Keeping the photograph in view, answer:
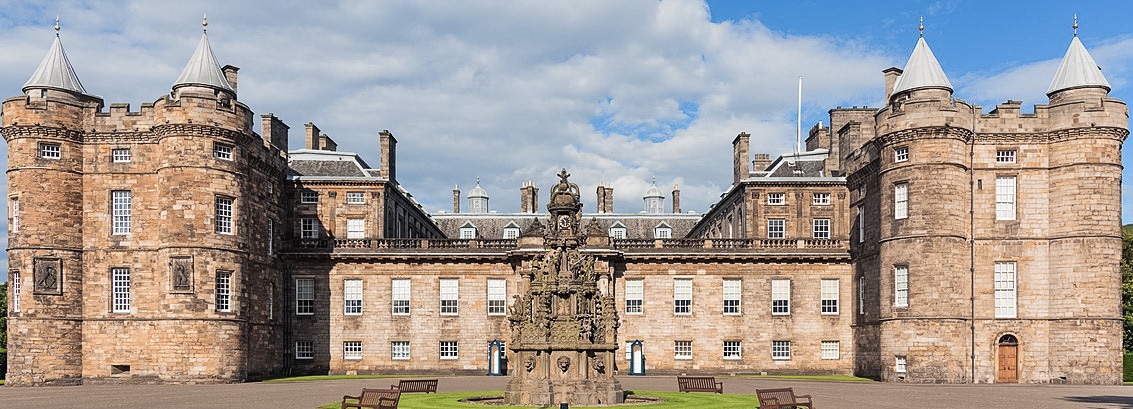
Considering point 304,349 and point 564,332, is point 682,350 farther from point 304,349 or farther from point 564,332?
point 564,332

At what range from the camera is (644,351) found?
176ft

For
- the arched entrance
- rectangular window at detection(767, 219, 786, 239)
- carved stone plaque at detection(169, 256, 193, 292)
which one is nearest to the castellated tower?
carved stone plaque at detection(169, 256, 193, 292)

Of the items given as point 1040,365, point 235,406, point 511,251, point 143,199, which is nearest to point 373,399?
point 235,406

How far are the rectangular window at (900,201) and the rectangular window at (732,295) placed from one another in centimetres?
983

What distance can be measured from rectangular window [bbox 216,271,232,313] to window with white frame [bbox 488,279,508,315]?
13123 millimetres

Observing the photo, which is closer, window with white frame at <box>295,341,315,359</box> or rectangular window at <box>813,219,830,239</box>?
window with white frame at <box>295,341,315,359</box>

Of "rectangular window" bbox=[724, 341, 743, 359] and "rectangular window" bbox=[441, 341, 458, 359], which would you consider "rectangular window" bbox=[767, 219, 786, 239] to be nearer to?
"rectangular window" bbox=[724, 341, 743, 359]

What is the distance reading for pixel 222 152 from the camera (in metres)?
45.8

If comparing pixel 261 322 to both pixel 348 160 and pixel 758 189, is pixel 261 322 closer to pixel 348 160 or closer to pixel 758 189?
pixel 348 160

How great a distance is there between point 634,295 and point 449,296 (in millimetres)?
9104

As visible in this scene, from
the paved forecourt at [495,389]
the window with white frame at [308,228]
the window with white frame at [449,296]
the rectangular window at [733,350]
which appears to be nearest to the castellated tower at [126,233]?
the paved forecourt at [495,389]

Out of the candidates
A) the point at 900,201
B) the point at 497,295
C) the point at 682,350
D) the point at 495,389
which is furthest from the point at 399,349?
the point at 900,201

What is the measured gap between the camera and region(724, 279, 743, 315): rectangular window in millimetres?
53812

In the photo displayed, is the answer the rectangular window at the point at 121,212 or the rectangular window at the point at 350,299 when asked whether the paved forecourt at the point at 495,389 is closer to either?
the rectangular window at the point at 121,212
